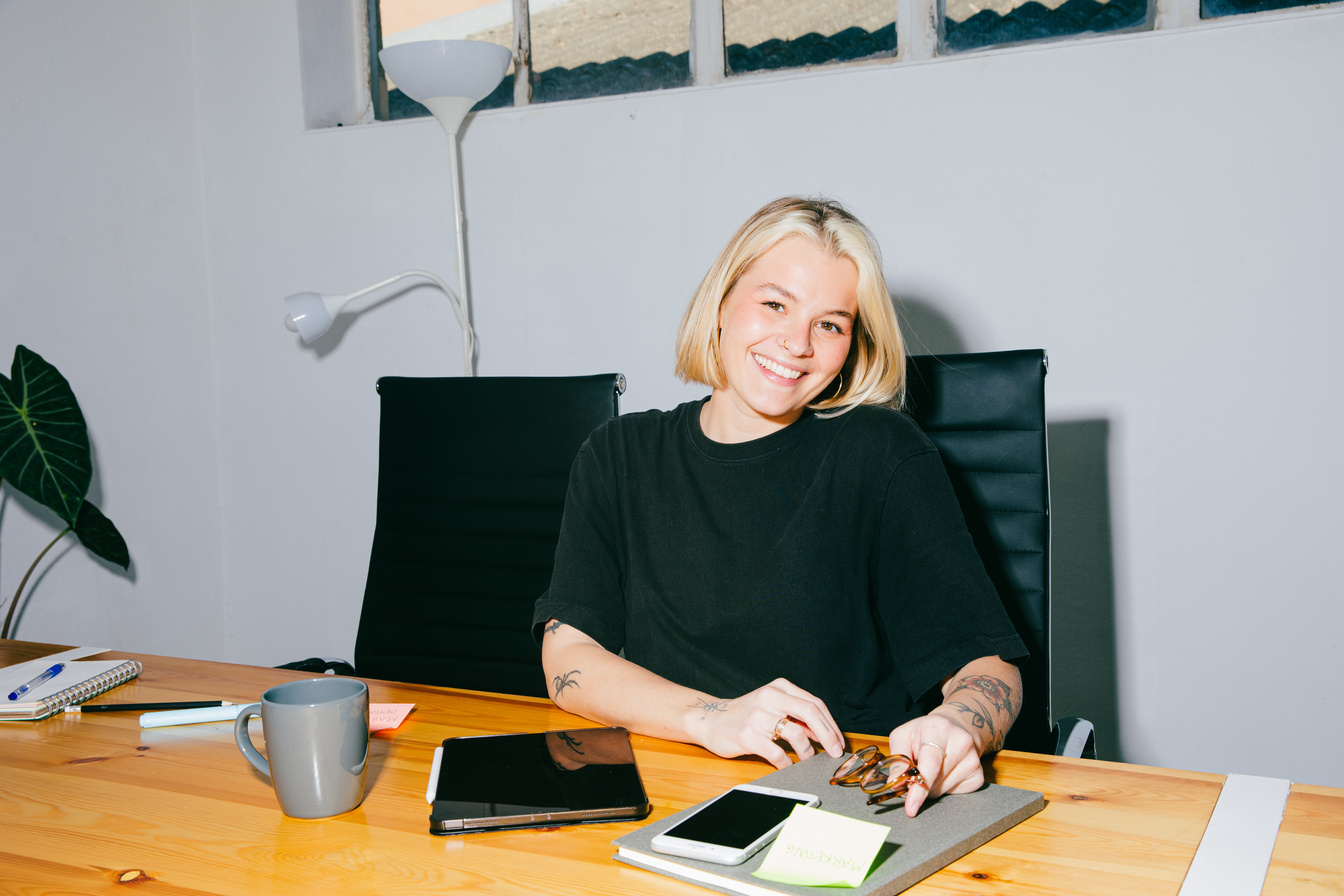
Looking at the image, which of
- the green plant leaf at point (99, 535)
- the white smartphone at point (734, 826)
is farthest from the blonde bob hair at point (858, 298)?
the green plant leaf at point (99, 535)

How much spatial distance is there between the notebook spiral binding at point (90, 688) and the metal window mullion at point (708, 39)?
5.91ft

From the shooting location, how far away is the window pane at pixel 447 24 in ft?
8.58

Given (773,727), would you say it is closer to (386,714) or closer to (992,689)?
(992,689)

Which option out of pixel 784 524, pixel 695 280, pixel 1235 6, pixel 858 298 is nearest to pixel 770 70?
pixel 695 280

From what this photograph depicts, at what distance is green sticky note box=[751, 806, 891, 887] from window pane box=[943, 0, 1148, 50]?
197cm

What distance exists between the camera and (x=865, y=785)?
761 mm

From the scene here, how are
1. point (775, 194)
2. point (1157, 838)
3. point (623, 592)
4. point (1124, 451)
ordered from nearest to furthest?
1. point (1157, 838)
2. point (623, 592)
3. point (1124, 451)
4. point (775, 194)

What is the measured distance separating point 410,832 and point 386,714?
28cm

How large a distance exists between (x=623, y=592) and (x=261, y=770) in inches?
22.2

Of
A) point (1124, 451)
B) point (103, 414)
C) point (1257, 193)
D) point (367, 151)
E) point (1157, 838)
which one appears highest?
point (367, 151)

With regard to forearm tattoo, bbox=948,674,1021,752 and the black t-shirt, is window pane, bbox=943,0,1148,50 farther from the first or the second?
forearm tattoo, bbox=948,674,1021,752

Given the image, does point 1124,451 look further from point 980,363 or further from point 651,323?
point 651,323

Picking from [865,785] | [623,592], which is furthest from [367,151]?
[865,785]

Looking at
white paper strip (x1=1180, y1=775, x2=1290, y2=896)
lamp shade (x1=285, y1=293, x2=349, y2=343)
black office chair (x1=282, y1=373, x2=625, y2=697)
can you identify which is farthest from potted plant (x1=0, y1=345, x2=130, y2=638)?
white paper strip (x1=1180, y1=775, x2=1290, y2=896)
